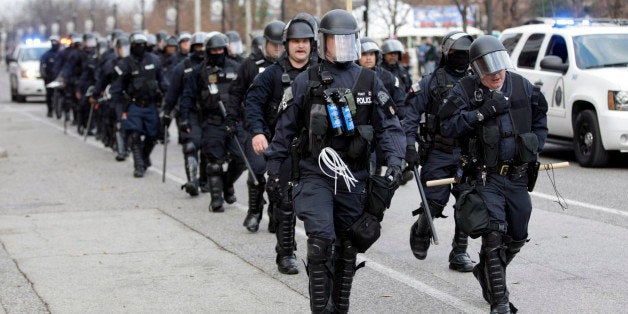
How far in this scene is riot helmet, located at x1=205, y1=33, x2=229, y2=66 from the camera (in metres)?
11.5

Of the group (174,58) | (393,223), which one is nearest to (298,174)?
(393,223)

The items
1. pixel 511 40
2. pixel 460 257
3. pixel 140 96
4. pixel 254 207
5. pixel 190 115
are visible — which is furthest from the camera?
pixel 511 40

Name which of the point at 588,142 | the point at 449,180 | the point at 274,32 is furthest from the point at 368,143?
the point at 588,142

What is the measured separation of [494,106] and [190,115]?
6.30 metres

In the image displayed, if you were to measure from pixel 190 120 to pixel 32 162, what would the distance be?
5.87 meters

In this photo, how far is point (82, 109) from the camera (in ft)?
73.0

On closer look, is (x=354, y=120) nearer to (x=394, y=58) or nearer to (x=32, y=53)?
(x=394, y=58)

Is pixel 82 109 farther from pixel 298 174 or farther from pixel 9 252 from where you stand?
pixel 298 174

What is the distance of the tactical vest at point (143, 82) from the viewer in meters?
15.2

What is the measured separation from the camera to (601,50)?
14.9m

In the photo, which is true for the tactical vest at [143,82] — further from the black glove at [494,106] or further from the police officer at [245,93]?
the black glove at [494,106]

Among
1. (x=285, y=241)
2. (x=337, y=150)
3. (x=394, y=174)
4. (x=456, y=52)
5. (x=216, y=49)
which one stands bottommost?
(x=285, y=241)

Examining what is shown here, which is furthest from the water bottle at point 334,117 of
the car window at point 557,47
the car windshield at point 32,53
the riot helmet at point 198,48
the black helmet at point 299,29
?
the car windshield at point 32,53

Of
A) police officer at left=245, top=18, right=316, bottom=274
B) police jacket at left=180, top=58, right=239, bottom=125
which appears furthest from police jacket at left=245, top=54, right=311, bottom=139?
police jacket at left=180, top=58, right=239, bottom=125
